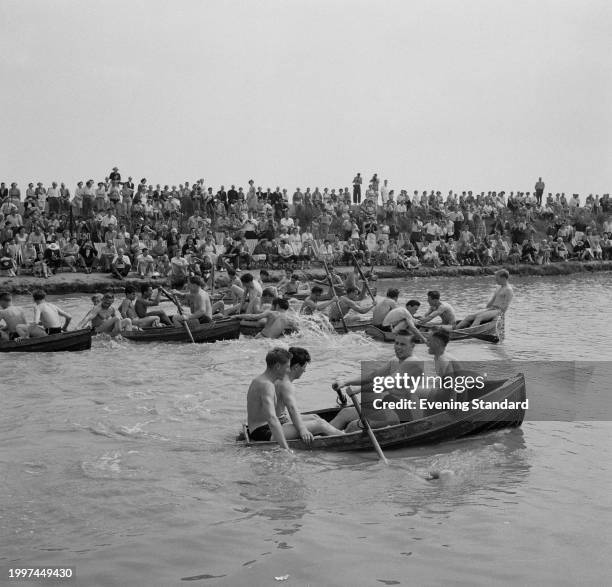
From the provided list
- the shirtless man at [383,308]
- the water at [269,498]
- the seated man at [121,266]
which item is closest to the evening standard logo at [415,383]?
the water at [269,498]

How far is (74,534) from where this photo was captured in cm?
816

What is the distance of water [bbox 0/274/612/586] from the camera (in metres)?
7.59

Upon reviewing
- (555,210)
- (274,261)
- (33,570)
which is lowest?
(33,570)

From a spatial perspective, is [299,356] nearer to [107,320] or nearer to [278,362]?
[278,362]

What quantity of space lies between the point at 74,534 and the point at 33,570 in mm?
775

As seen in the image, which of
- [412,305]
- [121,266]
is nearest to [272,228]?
[121,266]

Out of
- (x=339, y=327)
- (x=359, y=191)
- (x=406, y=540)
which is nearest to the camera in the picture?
(x=406, y=540)

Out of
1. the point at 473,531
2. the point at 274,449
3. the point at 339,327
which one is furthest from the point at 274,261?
the point at 473,531

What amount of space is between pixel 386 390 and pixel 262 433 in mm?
1620

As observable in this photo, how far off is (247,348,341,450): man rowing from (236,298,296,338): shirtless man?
8.19m

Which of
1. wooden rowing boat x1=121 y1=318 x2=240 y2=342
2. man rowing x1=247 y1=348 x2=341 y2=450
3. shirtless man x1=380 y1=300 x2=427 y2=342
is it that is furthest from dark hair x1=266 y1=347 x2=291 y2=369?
wooden rowing boat x1=121 y1=318 x2=240 y2=342

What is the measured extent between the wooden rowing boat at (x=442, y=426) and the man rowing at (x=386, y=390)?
22cm

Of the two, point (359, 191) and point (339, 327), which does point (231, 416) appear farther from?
point (359, 191)

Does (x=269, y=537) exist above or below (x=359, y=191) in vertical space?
below
